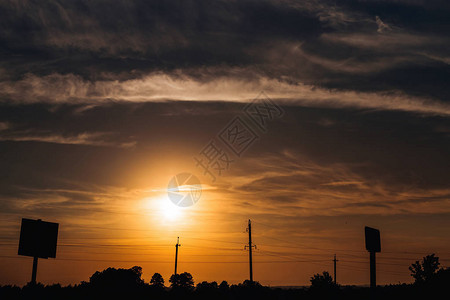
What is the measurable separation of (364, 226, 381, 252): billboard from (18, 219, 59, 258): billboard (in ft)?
63.1

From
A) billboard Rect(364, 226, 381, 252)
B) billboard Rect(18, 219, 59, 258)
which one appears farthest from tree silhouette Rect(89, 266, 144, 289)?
billboard Rect(364, 226, 381, 252)

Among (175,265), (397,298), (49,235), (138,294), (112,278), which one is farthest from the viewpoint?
(112,278)

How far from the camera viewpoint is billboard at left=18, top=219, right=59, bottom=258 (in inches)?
1224

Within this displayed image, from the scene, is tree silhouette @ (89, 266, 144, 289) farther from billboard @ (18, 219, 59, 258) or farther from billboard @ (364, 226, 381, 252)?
billboard @ (364, 226, 381, 252)

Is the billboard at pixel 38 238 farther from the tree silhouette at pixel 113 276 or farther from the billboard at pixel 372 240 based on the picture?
the tree silhouette at pixel 113 276

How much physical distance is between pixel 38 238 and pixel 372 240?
1991 centimetres

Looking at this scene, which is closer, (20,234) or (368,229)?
(368,229)

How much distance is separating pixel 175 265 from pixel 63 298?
34264mm

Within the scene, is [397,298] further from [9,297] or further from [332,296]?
[9,297]

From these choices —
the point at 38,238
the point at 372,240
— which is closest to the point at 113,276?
the point at 38,238

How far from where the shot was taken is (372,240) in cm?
2348

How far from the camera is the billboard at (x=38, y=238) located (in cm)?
3109

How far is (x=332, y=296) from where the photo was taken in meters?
61.2

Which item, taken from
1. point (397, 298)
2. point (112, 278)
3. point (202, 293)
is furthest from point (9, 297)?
point (112, 278)
